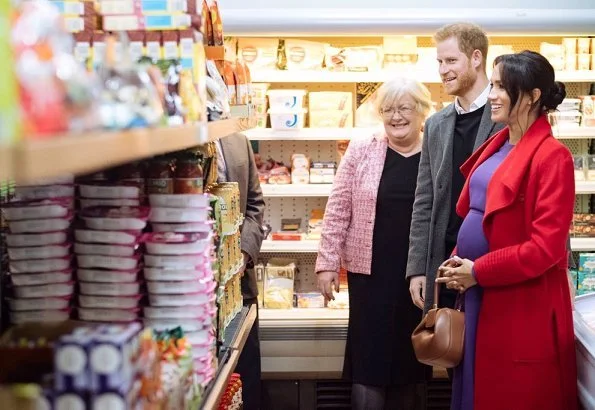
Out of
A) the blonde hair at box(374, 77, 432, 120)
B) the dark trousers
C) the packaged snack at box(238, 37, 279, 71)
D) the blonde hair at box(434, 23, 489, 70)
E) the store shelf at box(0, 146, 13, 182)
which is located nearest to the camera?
the store shelf at box(0, 146, 13, 182)

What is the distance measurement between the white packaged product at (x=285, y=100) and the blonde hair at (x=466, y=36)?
1.10 metres

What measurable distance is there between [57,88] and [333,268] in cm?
329

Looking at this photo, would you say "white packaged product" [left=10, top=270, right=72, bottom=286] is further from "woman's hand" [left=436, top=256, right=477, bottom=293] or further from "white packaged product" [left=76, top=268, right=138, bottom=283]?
"woman's hand" [left=436, top=256, right=477, bottom=293]

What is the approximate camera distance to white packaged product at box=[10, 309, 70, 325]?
78.6 inches

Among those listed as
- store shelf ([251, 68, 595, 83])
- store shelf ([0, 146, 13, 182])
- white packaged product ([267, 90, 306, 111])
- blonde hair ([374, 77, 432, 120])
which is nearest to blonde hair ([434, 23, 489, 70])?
blonde hair ([374, 77, 432, 120])

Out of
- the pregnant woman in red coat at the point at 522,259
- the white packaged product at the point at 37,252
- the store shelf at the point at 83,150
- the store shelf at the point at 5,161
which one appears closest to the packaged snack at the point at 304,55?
the pregnant woman in red coat at the point at 522,259

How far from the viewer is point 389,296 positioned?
4348mm

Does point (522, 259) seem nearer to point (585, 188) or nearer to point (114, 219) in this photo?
point (114, 219)

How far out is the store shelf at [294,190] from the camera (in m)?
5.00

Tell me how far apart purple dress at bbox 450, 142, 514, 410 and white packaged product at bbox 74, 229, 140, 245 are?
5.54 feet

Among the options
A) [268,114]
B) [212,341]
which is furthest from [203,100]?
[268,114]

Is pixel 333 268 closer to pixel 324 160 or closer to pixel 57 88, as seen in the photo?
pixel 324 160

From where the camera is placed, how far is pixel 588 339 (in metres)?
3.20

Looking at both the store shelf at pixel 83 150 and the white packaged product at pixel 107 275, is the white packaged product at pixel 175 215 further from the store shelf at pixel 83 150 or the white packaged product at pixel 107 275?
the store shelf at pixel 83 150
